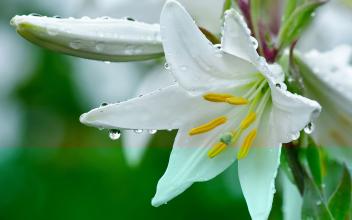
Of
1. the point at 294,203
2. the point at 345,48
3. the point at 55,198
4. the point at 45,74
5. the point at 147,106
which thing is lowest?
the point at 55,198

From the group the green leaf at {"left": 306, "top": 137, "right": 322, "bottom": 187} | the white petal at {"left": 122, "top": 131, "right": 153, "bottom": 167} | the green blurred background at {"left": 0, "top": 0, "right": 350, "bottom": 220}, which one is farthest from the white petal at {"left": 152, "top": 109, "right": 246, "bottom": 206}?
the green blurred background at {"left": 0, "top": 0, "right": 350, "bottom": 220}

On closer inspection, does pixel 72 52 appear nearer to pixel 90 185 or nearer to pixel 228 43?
pixel 228 43

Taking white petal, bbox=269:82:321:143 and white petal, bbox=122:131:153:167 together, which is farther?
white petal, bbox=122:131:153:167

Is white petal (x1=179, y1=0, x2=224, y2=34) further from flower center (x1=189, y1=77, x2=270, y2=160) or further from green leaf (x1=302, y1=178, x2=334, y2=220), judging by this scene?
green leaf (x1=302, y1=178, x2=334, y2=220)

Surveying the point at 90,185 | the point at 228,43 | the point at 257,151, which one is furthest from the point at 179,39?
the point at 90,185

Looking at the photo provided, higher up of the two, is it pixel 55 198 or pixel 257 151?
pixel 257 151

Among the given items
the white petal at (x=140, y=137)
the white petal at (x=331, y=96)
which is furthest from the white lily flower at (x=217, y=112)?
the white petal at (x=140, y=137)
